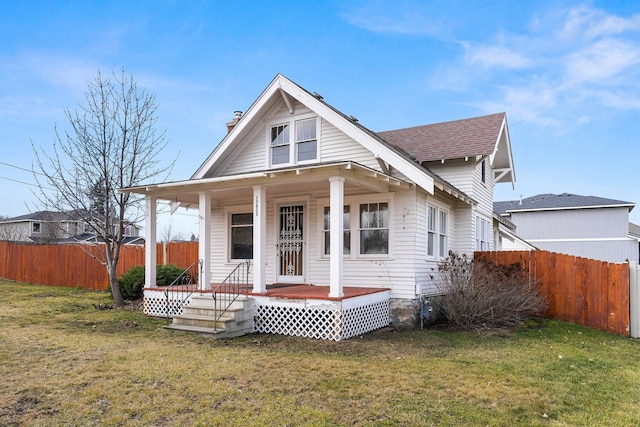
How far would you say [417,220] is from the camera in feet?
34.6

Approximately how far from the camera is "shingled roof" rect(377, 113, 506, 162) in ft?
42.6

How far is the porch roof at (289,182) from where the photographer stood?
876 centimetres

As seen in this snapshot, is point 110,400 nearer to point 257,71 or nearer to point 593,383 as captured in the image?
point 593,383

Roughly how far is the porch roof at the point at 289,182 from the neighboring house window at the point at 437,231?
5.56ft

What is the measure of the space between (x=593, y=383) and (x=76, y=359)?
7.44 m

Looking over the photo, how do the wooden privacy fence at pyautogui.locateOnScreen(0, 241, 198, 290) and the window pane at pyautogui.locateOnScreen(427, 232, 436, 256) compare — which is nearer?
the window pane at pyautogui.locateOnScreen(427, 232, 436, 256)

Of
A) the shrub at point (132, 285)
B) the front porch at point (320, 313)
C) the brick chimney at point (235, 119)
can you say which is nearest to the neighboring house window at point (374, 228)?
the front porch at point (320, 313)

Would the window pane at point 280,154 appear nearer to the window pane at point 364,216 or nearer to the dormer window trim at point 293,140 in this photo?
the dormer window trim at point 293,140

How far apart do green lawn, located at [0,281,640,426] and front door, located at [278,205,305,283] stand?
3290mm

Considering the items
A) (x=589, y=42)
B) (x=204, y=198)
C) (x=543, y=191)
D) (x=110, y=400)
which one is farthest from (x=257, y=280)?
(x=543, y=191)

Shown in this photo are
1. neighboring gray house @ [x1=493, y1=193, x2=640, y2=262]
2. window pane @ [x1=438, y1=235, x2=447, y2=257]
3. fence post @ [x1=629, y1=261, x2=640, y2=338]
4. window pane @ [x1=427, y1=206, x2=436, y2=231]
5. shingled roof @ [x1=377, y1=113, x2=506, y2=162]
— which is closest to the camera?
fence post @ [x1=629, y1=261, x2=640, y2=338]

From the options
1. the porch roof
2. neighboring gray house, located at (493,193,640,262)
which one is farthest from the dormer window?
neighboring gray house, located at (493,193,640,262)

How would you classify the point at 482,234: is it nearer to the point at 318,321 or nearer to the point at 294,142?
the point at 294,142

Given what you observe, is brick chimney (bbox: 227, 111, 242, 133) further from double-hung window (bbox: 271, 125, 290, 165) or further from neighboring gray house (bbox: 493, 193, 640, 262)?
neighboring gray house (bbox: 493, 193, 640, 262)
